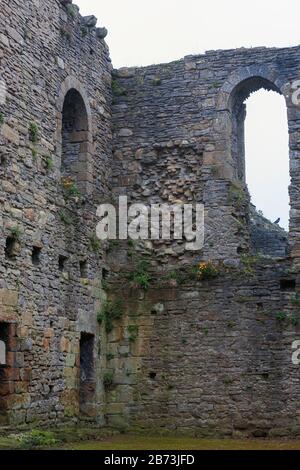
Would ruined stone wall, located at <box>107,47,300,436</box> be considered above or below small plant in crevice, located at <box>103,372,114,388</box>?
above

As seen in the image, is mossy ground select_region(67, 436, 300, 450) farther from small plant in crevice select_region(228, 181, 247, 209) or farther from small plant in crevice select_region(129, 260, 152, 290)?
small plant in crevice select_region(228, 181, 247, 209)

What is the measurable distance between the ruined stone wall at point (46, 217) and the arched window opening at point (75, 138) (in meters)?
0.04

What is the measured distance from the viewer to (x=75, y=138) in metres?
16.5

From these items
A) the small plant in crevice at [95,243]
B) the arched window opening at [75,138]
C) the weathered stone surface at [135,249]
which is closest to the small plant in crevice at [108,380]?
the weathered stone surface at [135,249]

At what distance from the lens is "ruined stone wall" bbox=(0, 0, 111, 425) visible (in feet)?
43.7

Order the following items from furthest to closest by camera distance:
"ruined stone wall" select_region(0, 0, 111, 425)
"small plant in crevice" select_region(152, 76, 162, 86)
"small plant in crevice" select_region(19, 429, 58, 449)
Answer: "small plant in crevice" select_region(152, 76, 162, 86), "ruined stone wall" select_region(0, 0, 111, 425), "small plant in crevice" select_region(19, 429, 58, 449)

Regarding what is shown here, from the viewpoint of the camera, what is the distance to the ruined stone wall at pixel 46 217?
13.3 m

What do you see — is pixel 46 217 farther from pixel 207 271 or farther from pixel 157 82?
pixel 157 82

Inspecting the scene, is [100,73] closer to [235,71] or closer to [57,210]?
[235,71]

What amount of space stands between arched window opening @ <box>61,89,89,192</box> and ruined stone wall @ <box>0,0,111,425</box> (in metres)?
0.04

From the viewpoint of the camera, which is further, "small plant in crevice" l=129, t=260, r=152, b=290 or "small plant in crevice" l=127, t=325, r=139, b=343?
"small plant in crevice" l=129, t=260, r=152, b=290

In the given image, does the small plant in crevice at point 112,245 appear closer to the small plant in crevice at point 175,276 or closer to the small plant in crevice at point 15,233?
the small plant in crevice at point 175,276

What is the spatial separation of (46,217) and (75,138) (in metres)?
2.55

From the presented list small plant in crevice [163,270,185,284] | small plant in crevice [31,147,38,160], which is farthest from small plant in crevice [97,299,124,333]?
small plant in crevice [31,147,38,160]
